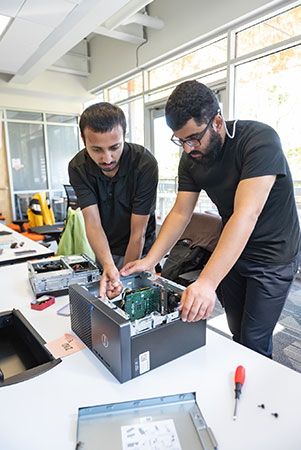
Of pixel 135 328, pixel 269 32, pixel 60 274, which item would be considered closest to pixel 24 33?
pixel 269 32

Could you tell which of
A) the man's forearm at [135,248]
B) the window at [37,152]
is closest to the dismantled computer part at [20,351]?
the man's forearm at [135,248]

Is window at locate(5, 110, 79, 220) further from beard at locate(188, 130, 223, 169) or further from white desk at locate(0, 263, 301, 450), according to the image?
white desk at locate(0, 263, 301, 450)

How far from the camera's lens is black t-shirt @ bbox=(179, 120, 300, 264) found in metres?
1.08

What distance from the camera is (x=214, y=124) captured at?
1.10 m

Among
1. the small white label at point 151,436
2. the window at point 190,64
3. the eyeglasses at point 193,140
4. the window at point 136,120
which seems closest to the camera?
the small white label at point 151,436

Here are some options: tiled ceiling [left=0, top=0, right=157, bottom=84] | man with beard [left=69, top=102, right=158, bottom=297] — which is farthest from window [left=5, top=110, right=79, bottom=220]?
man with beard [left=69, top=102, right=158, bottom=297]

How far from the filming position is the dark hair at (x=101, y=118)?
4.15 ft

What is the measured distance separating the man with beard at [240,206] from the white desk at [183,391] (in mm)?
211

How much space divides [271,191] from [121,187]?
29.0 inches

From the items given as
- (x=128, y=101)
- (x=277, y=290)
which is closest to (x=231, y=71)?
(x=128, y=101)

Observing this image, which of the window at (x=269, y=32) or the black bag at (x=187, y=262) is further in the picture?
the window at (x=269, y=32)

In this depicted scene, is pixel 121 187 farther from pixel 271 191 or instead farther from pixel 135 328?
pixel 135 328

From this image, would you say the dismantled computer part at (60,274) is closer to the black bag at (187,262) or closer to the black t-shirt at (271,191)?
the black t-shirt at (271,191)

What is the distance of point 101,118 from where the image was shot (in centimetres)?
126
